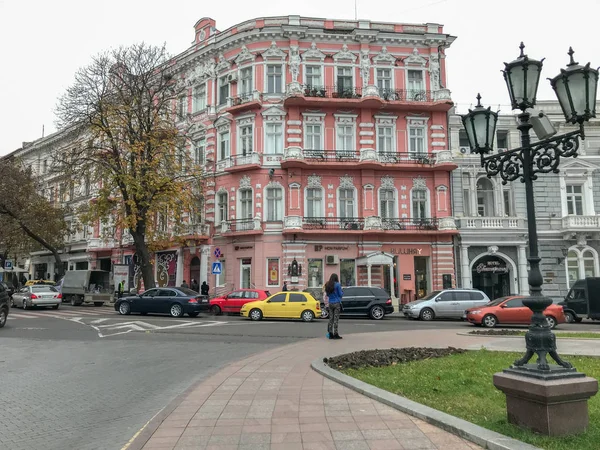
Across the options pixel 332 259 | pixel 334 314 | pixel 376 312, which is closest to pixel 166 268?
pixel 332 259

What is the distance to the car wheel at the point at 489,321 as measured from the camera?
20172 millimetres

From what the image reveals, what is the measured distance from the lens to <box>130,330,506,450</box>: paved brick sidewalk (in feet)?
16.1

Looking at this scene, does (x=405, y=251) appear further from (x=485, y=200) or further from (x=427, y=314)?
(x=427, y=314)

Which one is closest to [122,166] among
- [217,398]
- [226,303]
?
[226,303]

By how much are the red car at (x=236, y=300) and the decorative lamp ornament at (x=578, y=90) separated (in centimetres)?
2019

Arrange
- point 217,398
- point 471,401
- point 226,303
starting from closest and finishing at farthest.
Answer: point 471,401 < point 217,398 < point 226,303

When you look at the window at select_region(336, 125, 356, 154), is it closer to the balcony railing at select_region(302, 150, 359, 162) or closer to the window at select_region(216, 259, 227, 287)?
the balcony railing at select_region(302, 150, 359, 162)

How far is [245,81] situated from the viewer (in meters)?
32.7

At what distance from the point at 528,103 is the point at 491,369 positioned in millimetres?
4751

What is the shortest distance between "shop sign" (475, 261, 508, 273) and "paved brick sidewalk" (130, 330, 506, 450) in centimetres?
2499

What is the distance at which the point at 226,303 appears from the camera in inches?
998

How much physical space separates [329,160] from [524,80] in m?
24.7

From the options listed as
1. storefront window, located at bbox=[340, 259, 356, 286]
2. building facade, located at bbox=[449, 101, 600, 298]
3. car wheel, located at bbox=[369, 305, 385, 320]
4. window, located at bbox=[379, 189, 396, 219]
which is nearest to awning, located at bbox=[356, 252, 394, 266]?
storefront window, located at bbox=[340, 259, 356, 286]

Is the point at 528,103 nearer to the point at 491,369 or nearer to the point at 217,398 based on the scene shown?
the point at 491,369
